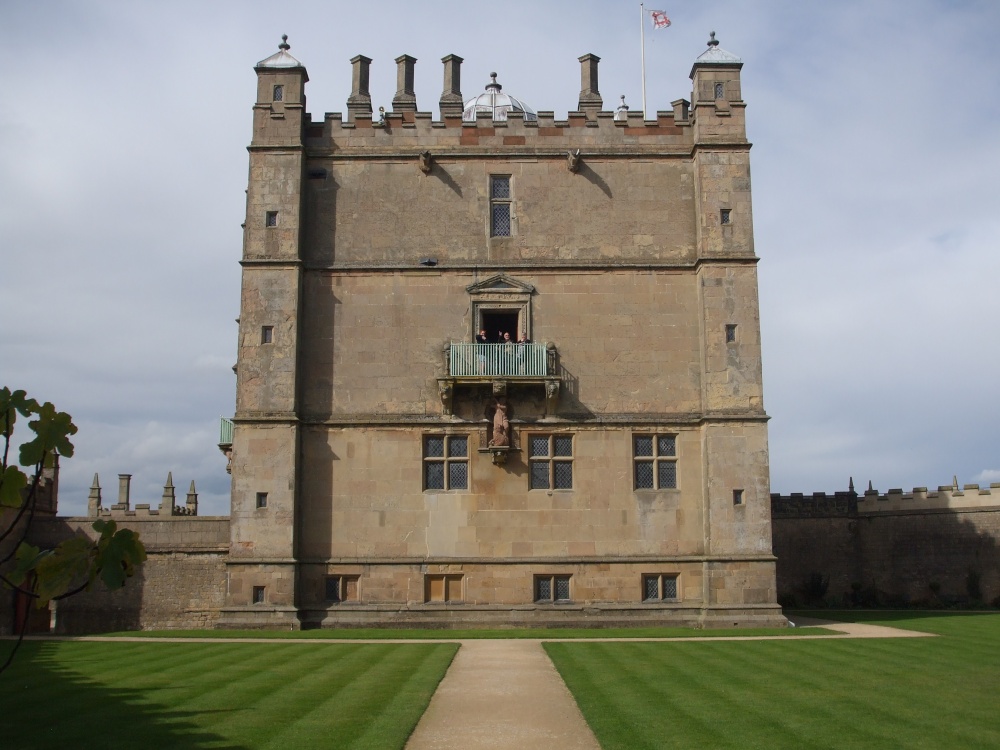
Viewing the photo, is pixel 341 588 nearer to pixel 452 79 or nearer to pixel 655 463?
pixel 655 463

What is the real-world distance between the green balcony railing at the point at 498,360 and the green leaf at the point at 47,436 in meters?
19.7

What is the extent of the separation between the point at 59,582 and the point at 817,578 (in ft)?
109

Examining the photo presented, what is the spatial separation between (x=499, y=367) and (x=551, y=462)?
281 centimetres

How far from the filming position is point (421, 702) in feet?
44.0

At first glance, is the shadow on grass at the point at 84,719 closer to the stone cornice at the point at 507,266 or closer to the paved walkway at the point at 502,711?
the paved walkway at the point at 502,711

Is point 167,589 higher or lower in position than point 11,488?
lower

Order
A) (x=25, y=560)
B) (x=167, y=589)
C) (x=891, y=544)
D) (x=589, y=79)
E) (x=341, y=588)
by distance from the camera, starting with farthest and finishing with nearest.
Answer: (x=891, y=544)
(x=589, y=79)
(x=167, y=589)
(x=341, y=588)
(x=25, y=560)

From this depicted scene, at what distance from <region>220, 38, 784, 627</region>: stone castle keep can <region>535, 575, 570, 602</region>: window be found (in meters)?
0.08

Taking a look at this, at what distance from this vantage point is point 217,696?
13727mm

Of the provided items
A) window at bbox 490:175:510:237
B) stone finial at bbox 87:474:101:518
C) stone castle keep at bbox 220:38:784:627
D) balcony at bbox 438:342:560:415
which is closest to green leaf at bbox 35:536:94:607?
stone castle keep at bbox 220:38:784:627

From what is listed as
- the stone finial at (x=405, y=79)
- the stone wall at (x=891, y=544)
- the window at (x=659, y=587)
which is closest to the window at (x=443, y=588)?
the window at (x=659, y=587)

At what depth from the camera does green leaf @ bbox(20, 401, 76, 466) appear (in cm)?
590

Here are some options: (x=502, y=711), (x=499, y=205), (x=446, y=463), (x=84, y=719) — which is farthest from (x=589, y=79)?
(x=84, y=719)

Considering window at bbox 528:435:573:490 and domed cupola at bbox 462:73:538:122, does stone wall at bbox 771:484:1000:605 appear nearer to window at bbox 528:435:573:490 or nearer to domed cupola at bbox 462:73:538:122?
window at bbox 528:435:573:490
